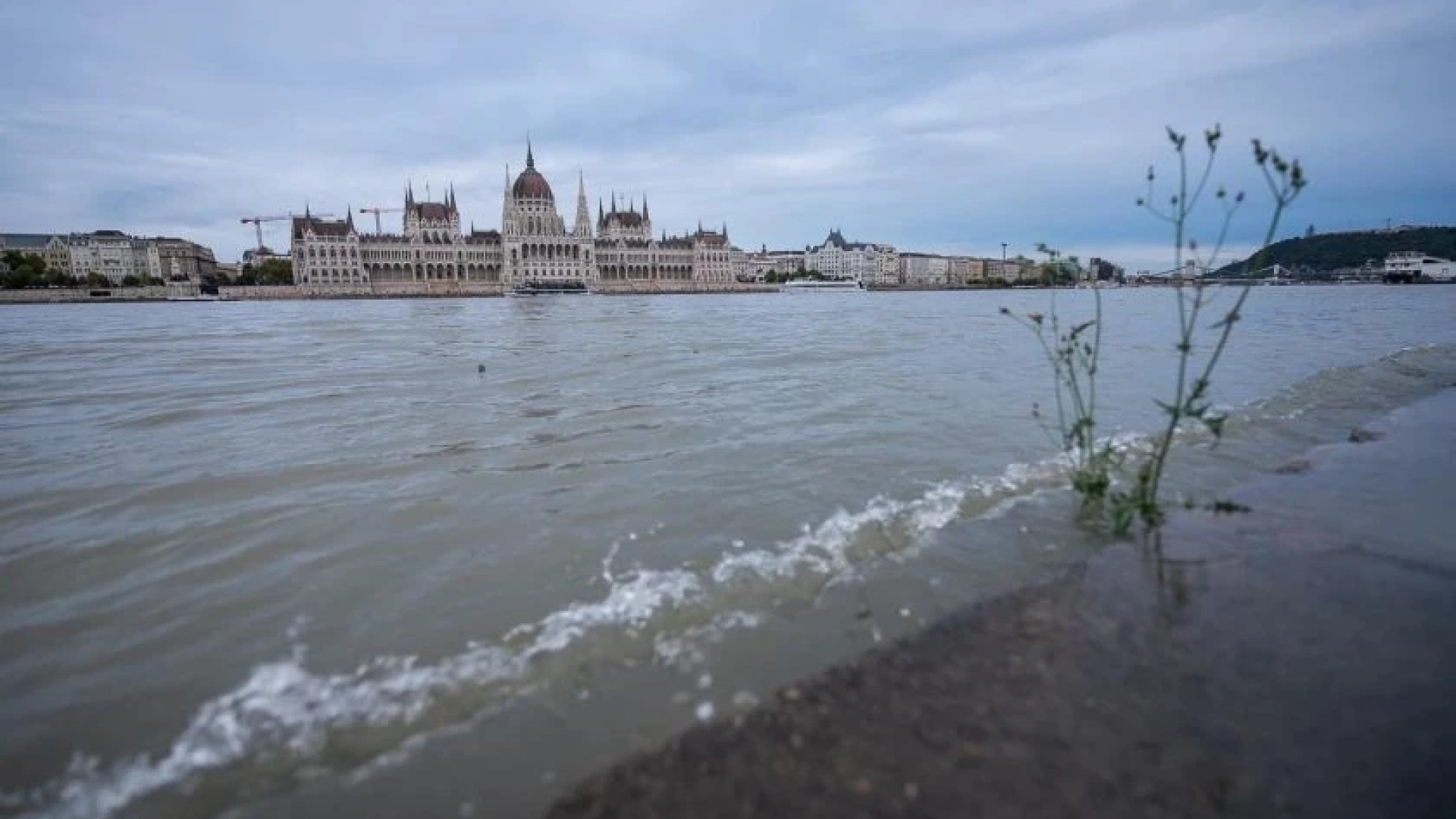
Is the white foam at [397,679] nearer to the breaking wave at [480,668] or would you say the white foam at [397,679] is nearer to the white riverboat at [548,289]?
the breaking wave at [480,668]

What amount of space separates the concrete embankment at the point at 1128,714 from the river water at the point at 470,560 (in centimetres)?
43

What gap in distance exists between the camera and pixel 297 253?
151375mm

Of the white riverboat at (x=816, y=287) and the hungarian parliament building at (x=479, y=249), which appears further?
the white riverboat at (x=816, y=287)

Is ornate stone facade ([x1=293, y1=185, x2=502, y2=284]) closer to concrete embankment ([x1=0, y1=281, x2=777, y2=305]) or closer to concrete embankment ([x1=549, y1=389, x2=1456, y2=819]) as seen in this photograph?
concrete embankment ([x1=0, y1=281, x2=777, y2=305])

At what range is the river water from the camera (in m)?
3.13

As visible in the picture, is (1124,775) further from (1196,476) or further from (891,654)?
(1196,476)

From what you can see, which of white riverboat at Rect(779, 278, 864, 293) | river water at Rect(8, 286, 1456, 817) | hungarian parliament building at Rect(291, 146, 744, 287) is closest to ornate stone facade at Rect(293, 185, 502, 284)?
hungarian parliament building at Rect(291, 146, 744, 287)

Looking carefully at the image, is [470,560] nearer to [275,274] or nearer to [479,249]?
[479,249]

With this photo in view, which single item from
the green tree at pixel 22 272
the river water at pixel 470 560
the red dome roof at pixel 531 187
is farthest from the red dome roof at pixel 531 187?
the river water at pixel 470 560

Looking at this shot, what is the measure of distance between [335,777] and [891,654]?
2.44m

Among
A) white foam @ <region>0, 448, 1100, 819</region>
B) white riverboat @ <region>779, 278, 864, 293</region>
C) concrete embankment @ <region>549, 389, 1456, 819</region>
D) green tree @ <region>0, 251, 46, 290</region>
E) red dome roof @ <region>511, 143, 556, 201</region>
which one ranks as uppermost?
red dome roof @ <region>511, 143, 556, 201</region>

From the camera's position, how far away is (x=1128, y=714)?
282cm

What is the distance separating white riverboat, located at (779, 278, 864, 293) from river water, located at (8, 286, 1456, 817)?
167 metres

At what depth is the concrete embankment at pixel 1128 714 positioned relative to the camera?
240cm
